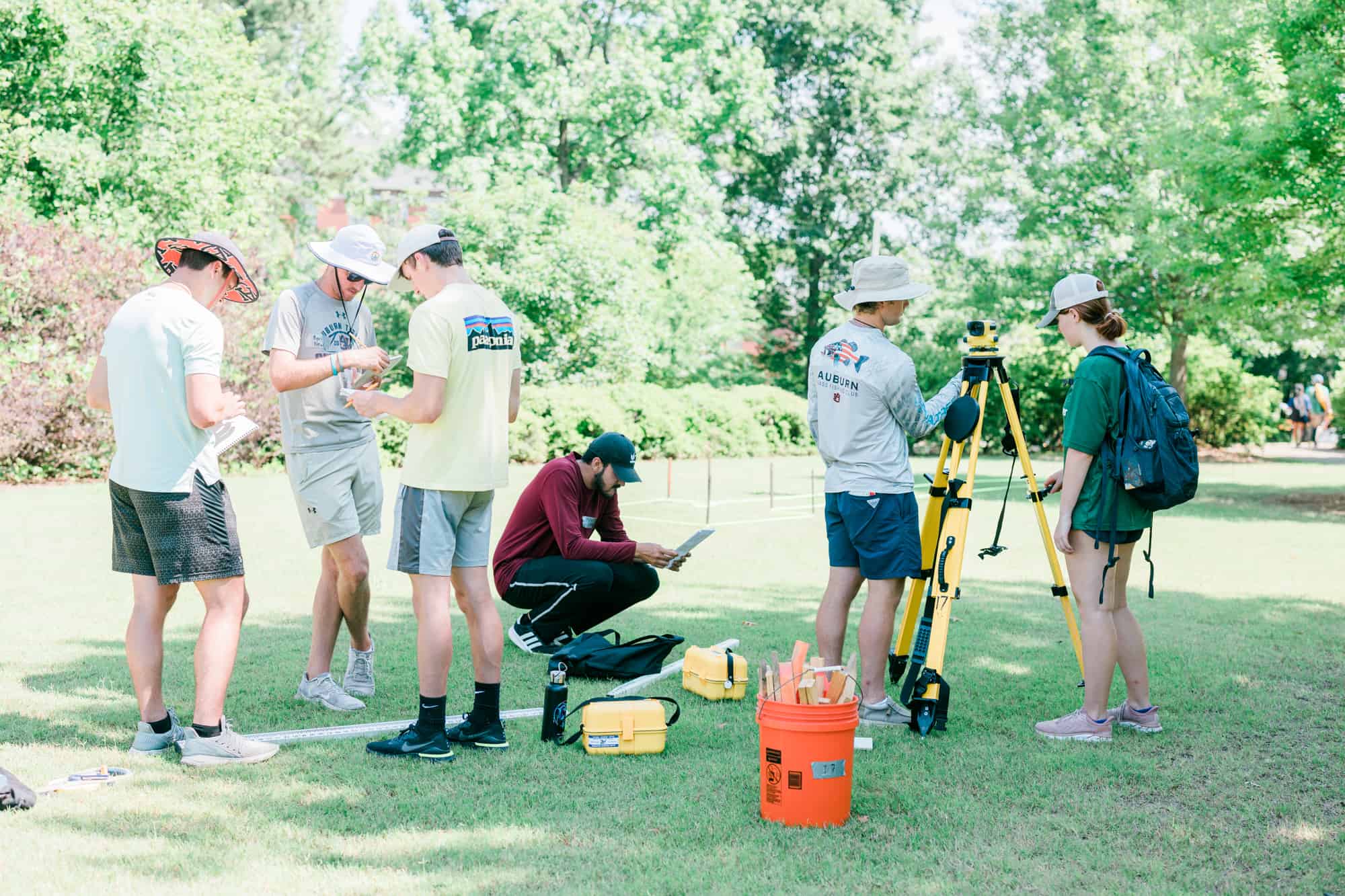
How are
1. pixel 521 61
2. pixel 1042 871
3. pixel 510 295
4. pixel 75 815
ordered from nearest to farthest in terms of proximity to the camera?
pixel 1042 871
pixel 75 815
pixel 510 295
pixel 521 61

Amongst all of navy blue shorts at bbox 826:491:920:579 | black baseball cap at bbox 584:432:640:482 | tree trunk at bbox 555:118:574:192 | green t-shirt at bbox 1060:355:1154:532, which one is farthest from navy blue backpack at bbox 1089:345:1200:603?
tree trunk at bbox 555:118:574:192

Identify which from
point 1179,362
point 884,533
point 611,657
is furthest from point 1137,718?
point 1179,362

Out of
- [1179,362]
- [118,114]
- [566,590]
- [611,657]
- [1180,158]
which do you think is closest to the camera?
[611,657]

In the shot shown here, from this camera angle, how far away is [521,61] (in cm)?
3033

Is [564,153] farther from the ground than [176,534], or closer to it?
farther from the ground

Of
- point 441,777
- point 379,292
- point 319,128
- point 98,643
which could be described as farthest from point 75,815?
point 319,128

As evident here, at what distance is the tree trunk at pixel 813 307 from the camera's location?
125 feet

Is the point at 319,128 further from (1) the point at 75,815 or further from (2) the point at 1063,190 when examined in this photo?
(1) the point at 75,815

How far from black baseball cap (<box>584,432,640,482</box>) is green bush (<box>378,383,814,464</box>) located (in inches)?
515

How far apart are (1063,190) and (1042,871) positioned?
88.9 feet

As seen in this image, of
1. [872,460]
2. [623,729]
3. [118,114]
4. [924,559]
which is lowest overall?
[623,729]

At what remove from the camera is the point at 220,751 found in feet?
14.5

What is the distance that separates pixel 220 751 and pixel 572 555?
2211 mm

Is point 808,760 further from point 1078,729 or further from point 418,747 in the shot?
point 1078,729
